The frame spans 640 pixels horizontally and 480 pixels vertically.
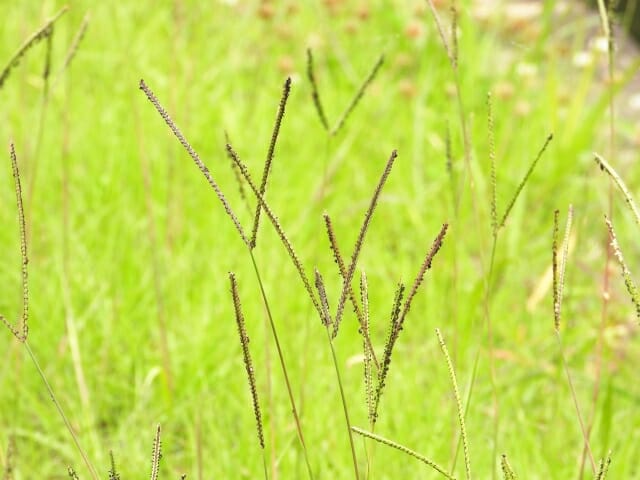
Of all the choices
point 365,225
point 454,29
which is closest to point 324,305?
point 365,225

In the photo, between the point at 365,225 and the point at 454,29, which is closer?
the point at 365,225

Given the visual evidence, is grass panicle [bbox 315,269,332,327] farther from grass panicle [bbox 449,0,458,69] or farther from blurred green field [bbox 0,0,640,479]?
grass panicle [bbox 449,0,458,69]

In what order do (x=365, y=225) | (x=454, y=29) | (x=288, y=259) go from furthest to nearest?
(x=288, y=259) → (x=454, y=29) → (x=365, y=225)

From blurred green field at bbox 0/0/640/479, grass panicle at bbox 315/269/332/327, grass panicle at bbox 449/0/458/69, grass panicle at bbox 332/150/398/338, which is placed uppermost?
grass panicle at bbox 449/0/458/69

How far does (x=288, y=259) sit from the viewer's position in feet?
5.65

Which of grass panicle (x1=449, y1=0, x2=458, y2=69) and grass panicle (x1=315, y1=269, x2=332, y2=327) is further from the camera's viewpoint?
grass panicle (x1=449, y1=0, x2=458, y2=69)

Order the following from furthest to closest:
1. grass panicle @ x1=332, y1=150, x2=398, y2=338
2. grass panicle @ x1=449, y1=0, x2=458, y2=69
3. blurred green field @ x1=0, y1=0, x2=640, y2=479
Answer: blurred green field @ x1=0, y1=0, x2=640, y2=479, grass panicle @ x1=449, y1=0, x2=458, y2=69, grass panicle @ x1=332, y1=150, x2=398, y2=338

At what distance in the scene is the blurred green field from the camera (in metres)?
1.34

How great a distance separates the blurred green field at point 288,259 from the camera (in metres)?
1.34

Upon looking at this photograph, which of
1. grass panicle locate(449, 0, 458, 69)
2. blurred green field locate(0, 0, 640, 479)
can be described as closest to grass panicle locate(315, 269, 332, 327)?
blurred green field locate(0, 0, 640, 479)

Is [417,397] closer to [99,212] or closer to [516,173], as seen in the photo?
[99,212]

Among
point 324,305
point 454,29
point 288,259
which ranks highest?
point 454,29

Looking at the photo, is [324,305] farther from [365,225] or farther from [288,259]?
[288,259]

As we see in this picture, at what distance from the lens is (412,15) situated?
3047 mm
